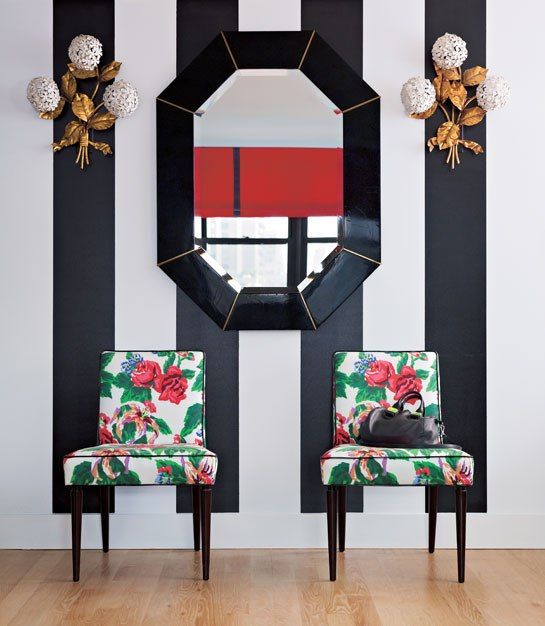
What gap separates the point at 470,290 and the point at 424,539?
1.01 m

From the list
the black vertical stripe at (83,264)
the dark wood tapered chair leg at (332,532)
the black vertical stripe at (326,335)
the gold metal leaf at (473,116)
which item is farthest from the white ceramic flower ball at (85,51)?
the dark wood tapered chair leg at (332,532)

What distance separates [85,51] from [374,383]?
5.58ft

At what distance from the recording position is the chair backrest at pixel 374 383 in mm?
3117

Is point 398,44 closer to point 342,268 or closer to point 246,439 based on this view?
point 342,268

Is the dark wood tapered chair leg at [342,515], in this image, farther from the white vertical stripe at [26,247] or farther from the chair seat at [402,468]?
the white vertical stripe at [26,247]

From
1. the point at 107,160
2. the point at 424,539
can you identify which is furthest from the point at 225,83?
the point at 424,539

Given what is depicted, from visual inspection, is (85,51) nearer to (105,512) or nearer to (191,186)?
(191,186)

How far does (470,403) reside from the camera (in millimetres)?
3303

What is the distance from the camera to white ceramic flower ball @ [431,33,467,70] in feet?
10.5

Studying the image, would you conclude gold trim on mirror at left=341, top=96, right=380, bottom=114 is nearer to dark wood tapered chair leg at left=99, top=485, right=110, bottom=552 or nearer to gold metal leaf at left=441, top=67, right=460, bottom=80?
gold metal leaf at left=441, top=67, right=460, bottom=80

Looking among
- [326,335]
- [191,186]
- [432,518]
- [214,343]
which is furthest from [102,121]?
[432,518]

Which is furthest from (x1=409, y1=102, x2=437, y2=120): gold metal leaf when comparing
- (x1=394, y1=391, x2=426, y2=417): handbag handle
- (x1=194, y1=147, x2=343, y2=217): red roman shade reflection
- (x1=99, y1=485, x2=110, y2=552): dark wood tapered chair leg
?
(x1=99, y1=485, x2=110, y2=552): dark wood tapered chair leg

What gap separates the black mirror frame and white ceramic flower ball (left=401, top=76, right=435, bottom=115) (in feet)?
0.53

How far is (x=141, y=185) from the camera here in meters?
3.29
